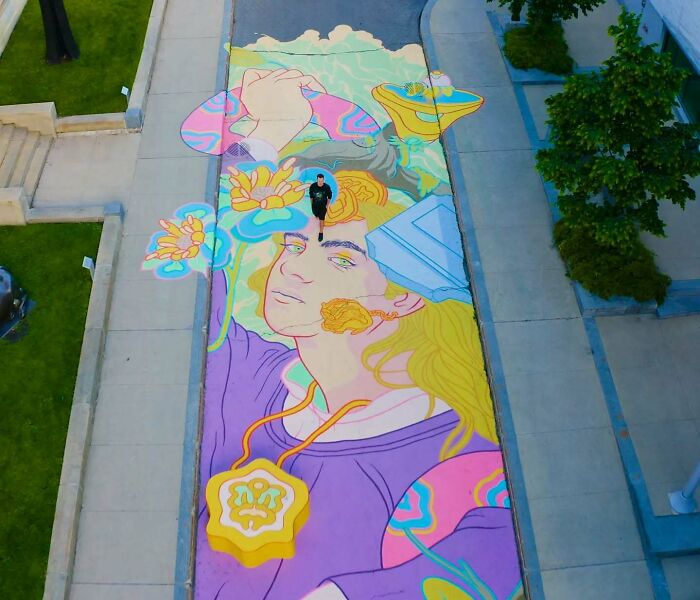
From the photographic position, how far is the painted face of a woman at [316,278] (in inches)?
632

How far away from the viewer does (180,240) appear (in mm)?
17344

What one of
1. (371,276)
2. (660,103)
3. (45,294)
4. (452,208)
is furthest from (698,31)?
(45,294)

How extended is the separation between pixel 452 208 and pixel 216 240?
526 centimetres

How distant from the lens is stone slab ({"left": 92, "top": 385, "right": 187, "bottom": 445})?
46.4 ft

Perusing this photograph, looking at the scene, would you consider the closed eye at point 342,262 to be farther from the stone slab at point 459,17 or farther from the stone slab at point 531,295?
the stone slab at point 459,17

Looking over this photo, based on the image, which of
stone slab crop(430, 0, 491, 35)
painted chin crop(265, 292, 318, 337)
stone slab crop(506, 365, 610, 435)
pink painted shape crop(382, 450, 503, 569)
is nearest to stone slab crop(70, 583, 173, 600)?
pink painted shape crop(382, 450, 503, 569)

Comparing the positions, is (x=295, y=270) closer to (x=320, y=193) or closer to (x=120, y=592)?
(x=320, y=193)

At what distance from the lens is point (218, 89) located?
2119cm

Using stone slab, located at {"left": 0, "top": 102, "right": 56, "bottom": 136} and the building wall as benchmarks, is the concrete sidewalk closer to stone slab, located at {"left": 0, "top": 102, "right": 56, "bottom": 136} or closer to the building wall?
the building wall

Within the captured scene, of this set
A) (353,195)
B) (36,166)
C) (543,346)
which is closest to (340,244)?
(353,195)

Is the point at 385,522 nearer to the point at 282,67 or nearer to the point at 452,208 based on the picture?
the point at 452,208

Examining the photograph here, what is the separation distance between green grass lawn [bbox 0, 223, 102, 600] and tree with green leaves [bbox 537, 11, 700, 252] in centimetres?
958

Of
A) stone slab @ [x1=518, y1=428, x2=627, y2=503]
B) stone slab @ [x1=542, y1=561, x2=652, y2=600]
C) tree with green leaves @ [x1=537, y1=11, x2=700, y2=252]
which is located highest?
tree with green leaves @ [x1=537, y1=11, x2=700, y2=252]

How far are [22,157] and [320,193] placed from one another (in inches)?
294
